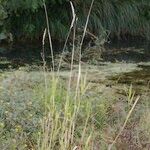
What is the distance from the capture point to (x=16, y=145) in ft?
12.6

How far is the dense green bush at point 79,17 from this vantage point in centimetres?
1071

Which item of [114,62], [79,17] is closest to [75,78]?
[114,62]

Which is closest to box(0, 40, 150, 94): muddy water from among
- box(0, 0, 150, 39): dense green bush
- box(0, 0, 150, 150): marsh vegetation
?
box(0, 0, 150, 150): marsh vegetation

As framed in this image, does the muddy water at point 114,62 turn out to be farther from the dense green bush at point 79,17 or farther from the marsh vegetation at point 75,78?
the dense green bush at point 79,17

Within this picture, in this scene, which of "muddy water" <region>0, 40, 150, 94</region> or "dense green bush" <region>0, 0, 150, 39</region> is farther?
"dense green bush" <region>0, 0, 150, 39</region>

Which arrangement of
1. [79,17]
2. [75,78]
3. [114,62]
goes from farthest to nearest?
[79,17] → [114,62] → [75,78]

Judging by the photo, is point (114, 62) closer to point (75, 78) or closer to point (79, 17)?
point (79, 17)

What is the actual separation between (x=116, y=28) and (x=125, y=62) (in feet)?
10.4

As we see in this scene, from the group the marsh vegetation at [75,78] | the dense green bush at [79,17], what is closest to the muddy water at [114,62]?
the marsh vegetation at [75,78]

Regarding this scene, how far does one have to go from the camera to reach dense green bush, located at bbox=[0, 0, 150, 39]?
10.7 meters

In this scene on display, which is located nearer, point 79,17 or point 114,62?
point 114,62

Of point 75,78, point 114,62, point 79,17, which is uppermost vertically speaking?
point 75,78

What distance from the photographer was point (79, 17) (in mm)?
11648

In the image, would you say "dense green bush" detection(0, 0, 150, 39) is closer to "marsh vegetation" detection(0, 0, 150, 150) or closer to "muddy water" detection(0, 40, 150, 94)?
"marsh vegetation" detection(0, 0, 150, 150)
